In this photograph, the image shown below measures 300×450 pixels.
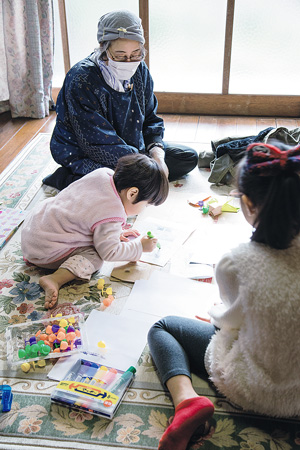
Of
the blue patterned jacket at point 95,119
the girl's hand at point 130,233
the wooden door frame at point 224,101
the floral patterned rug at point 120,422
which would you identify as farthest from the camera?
the wooden door frame at point 224,101

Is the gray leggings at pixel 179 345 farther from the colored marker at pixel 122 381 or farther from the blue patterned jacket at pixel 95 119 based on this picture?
the blue patterned jacket at pixel 95 119

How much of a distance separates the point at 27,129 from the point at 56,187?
2.78 feet

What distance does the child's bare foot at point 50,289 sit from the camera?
1.57 m

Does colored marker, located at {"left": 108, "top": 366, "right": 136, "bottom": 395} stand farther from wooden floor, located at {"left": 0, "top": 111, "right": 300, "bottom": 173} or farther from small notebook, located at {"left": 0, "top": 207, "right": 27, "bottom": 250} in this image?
wooden floor, located at {"left": 0, "top": 111, "right": 300, "bottom": 173}

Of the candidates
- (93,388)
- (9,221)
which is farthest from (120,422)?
(9,221)

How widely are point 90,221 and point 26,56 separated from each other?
1799mm

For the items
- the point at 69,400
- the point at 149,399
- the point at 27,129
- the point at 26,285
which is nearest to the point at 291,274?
the point at 149,399

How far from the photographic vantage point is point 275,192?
3.29 ft

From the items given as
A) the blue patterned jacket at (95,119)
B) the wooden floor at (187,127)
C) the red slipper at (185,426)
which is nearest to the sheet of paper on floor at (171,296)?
the red slipper at (185,426)

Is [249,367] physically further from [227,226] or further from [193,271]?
[227,226]

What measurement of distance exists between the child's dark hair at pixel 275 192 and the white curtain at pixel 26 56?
7.50 feet

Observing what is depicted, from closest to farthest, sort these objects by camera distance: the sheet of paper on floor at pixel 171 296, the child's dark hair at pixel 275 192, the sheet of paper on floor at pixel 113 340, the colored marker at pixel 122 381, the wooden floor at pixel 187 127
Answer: the child's dark hair at pixel 275 192
the colored marker at pixel 122 381
the sheet of paper on floor at pixel 113 340
the sheet of paper on floor at pixel 171 296
the wooden floor at pixel 187 127

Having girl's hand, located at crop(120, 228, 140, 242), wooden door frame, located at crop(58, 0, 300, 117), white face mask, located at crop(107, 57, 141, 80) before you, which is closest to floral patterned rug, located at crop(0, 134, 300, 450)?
girl's hand, located at crop(120, 228, 140, 242)

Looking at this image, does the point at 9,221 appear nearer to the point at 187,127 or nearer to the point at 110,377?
the point at 110,377
